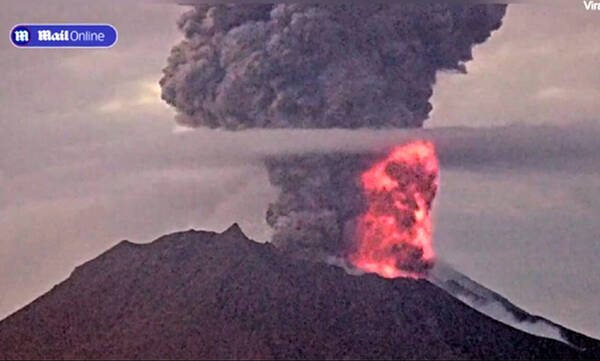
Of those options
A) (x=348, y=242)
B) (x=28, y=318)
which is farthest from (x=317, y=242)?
(x=28, y=318)

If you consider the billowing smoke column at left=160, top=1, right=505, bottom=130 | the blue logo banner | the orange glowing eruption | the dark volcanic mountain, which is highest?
the blue logo banner

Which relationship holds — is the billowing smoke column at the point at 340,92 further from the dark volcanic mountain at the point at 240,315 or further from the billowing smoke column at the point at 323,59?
the dark volcanic mountain at the point at 240,315

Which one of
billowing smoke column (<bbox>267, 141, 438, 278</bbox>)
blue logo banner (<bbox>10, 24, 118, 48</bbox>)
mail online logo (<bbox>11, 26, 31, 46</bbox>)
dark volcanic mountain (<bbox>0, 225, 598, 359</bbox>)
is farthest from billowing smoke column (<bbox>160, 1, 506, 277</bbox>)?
mail online logo (<bbox>11, 26, 31, 46</bbox>)

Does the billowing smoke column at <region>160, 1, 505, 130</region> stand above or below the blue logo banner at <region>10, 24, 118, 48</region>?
below

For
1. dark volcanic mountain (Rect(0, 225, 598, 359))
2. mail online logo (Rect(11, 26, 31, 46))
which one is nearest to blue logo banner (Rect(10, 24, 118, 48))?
mail online logo (Rect(11, 26, 31, 46))

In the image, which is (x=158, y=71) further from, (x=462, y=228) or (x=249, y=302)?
(x=462, y=228)

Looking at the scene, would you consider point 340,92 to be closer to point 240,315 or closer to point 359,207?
A: point 359,207

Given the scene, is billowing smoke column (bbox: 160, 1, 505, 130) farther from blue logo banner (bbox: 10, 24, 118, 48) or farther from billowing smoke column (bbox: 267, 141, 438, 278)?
blue logo banner (bbox: 10, 24, 118, 48)

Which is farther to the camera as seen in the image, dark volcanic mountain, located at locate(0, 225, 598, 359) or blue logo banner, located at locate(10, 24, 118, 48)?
blue logo banner, located at locate(10, 24, 118, 48)
